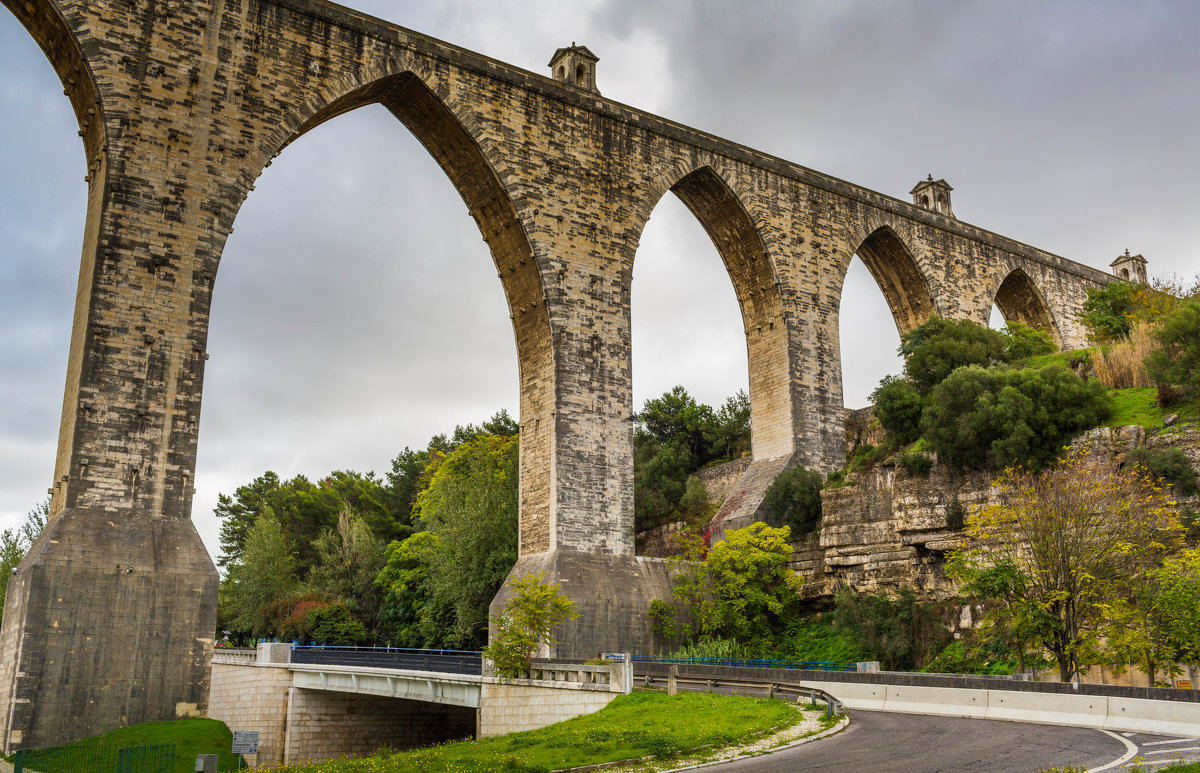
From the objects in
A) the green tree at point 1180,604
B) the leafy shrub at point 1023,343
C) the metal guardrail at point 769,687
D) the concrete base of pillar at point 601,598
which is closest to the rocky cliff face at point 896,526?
the concrete base of pillar at point 601,598

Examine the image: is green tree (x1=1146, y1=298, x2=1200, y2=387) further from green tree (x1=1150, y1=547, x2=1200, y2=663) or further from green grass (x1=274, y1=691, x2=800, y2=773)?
green grass (x1=274, y1=691, x2=800, y2=773)

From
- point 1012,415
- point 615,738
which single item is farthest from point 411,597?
point 615,738

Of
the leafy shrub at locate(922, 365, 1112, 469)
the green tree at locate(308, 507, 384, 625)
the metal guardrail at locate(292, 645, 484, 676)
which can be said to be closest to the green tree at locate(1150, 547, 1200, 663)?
the leafy shrub at locate(922, 365, 1112, 469)

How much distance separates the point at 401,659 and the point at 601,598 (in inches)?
189

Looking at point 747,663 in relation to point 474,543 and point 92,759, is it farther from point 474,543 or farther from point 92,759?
point 92,759

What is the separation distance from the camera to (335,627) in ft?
122

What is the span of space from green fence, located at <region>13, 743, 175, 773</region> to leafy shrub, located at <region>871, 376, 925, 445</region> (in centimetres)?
1858

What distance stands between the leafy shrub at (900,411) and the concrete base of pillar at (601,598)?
24.3 feet

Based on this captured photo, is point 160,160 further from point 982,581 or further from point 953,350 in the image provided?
point 953,350

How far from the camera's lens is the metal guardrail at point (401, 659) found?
67.7 feet

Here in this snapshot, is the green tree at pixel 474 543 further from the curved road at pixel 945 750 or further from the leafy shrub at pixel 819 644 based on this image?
the curved road at pixel 945 750

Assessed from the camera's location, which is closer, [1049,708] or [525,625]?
[1049,708]

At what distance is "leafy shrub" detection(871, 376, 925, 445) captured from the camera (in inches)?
1032

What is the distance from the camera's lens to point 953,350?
27.7 m
